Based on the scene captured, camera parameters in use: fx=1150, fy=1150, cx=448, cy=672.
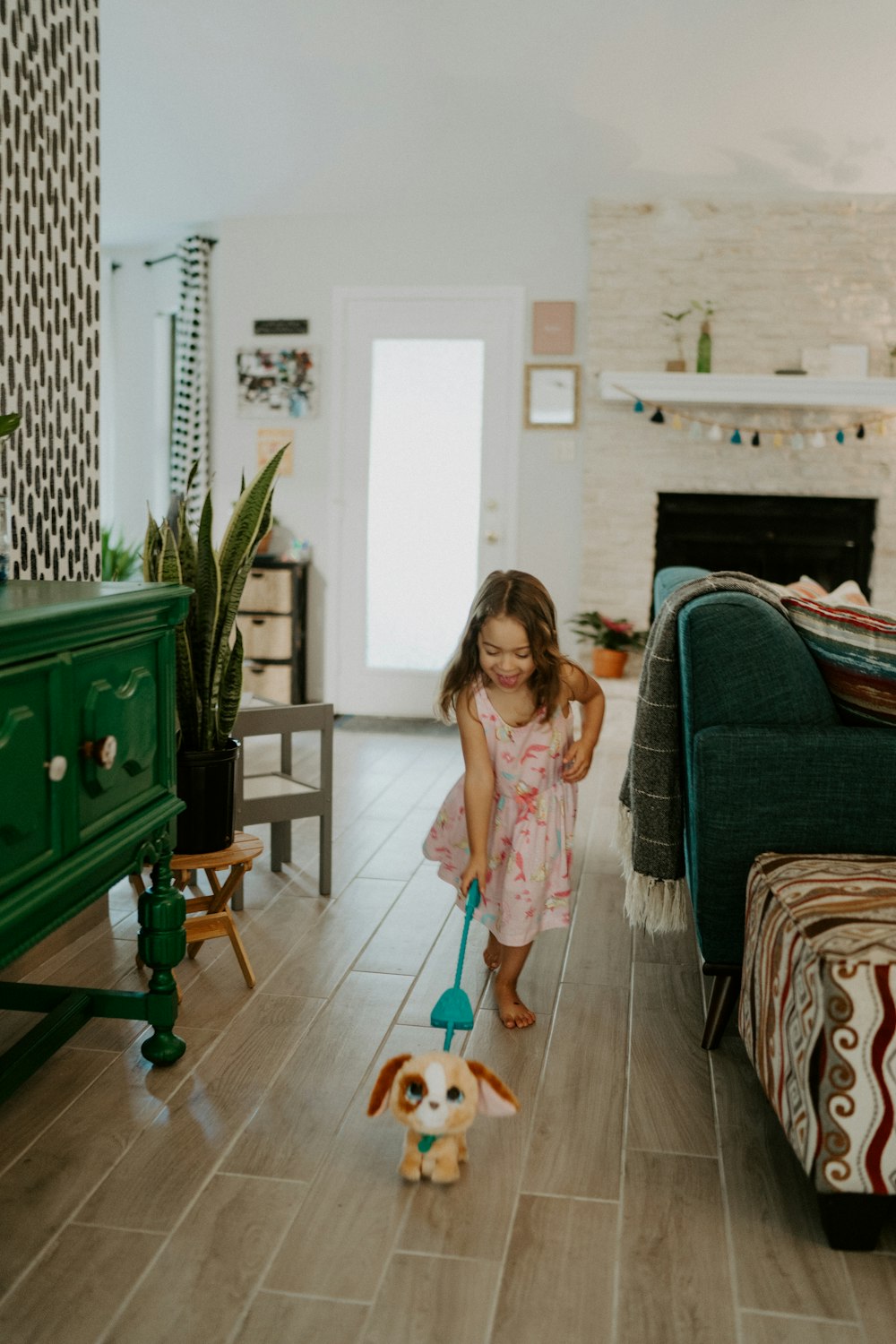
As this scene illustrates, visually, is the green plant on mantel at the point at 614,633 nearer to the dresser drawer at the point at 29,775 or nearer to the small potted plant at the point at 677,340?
the small potted plant at the point at 677,340

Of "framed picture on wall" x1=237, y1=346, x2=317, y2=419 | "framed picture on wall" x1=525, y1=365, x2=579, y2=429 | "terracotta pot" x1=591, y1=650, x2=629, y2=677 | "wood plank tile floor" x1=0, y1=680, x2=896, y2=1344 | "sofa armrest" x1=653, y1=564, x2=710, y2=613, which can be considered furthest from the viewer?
"framed picture on wall" x1=237, y1=346, x2=317, y2=419

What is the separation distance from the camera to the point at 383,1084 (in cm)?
168

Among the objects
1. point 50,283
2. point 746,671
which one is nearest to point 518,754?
point 746,671

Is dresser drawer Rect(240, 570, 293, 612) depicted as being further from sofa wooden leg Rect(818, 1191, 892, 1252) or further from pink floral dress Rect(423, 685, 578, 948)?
sofa wooden leg Rect(818, 1191, 892, 1252)

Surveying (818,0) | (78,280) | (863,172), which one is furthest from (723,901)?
(863,172)

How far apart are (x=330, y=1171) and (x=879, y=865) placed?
0.97 metres

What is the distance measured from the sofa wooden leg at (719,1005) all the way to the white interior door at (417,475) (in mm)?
3724

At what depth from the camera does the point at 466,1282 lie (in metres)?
1.46

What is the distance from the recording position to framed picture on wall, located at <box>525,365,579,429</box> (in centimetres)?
555

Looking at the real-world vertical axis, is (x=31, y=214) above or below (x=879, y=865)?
above

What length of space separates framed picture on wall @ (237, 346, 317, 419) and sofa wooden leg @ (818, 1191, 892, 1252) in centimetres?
485

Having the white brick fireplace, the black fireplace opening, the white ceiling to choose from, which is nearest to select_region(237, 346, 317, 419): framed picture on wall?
the white ceiling

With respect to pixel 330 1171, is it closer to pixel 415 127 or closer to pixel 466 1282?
pixel 466 1282

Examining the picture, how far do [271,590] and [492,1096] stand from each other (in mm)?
4098
